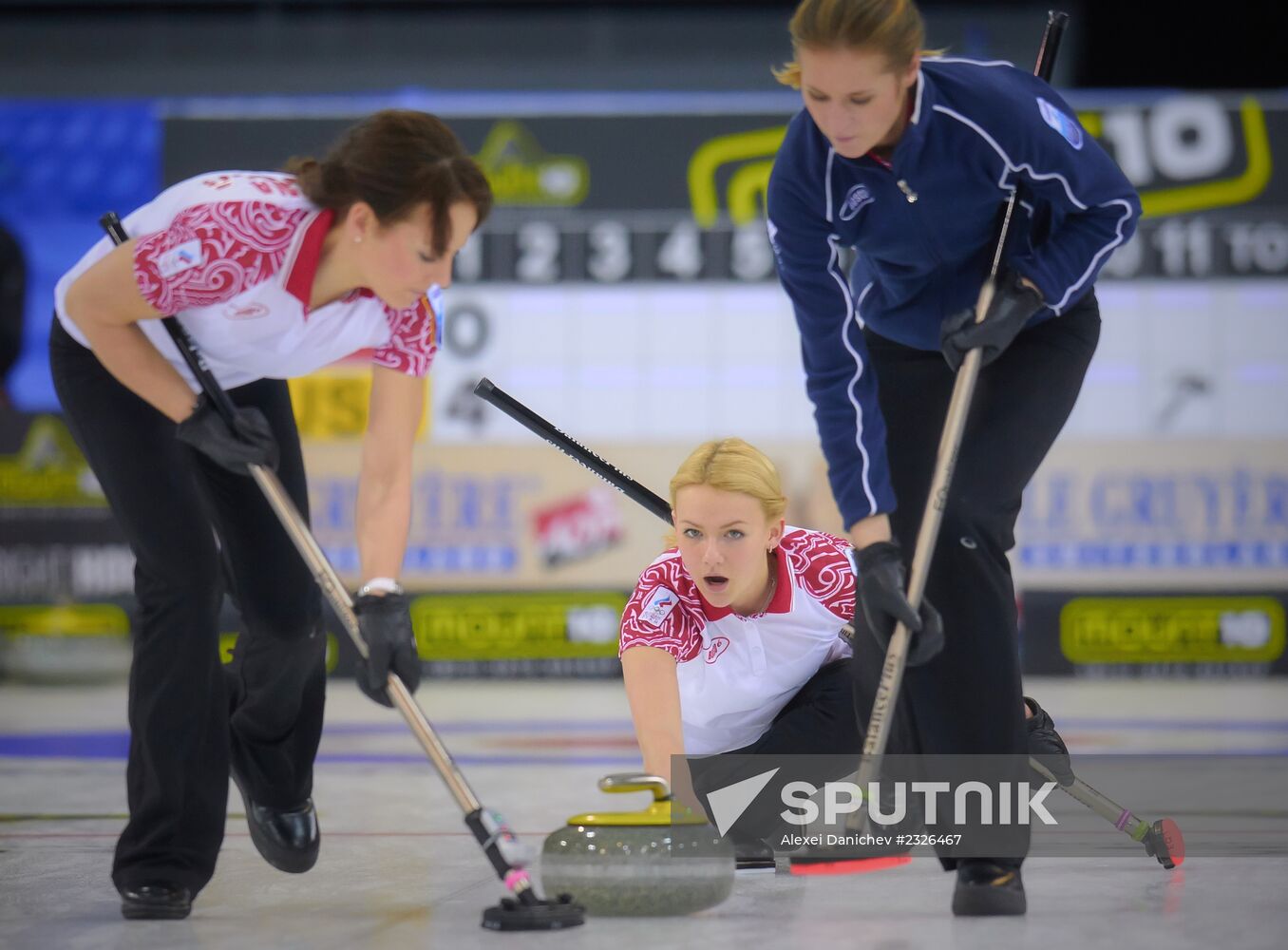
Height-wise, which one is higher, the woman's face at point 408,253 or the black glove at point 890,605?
the woman's face at point 408,253

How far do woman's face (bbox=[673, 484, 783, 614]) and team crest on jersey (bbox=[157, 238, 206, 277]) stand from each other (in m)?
1.00

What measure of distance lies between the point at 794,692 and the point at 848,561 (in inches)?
11.5

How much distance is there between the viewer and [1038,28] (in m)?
11.9

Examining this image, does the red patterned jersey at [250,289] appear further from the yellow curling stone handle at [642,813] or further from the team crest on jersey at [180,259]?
the yellow curling stone handle at [642,813]

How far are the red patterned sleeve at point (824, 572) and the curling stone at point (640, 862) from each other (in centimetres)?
84

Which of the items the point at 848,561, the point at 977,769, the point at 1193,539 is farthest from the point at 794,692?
the point at 1193,539

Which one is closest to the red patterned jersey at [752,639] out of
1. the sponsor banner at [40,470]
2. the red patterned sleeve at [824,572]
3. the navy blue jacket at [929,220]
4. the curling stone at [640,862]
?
the red patterned sleeve at [824,572]

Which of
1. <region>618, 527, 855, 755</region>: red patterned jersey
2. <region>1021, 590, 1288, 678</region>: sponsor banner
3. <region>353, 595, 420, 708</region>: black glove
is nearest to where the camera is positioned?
<region>353, 595, 420, 708</region>: black glove

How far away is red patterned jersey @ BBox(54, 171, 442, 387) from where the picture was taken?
2500 mm

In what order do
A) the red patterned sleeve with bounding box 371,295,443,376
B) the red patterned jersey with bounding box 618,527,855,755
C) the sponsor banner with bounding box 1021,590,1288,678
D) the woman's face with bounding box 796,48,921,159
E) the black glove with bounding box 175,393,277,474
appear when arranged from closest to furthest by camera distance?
the woman's face with bounding box 796,48,921,159 < the black glove with bounding box 175,393,277,474 < the red patterned sleeve with bounding box 371,295,443,376 < the red patterned jersey with bounding box 618,527,855,755 < the sponsor banner with bounding box 1021,590,1288,678

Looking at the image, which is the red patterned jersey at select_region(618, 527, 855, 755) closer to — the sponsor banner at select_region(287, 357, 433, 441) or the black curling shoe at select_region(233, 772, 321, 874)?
the black curling shoe at select_region(233, 772, 321, 874)

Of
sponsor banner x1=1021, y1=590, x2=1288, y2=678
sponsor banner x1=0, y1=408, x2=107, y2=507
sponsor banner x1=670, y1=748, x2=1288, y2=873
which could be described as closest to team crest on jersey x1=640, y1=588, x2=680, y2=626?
sponsor banner x1=670, y1=748, x2=1288, y2=873

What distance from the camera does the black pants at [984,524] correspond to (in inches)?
99.0

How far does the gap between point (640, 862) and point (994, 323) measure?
3.24 feet
